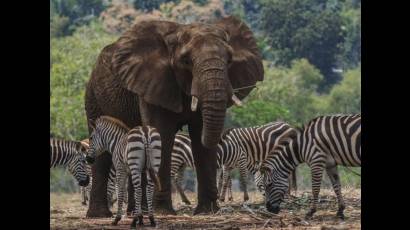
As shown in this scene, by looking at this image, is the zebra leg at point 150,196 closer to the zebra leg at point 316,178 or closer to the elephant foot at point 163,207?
the elephant foot at point 163,207

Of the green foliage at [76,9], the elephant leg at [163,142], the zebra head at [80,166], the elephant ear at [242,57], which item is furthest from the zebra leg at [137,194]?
the green foliage at [76,9]

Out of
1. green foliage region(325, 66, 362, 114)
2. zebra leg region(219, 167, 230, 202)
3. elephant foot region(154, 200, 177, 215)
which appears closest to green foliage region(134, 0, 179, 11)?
green foliage region(325, 66, 362, 114)

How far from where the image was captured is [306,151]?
14.1 m

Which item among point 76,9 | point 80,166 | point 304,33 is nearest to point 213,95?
point 80,166

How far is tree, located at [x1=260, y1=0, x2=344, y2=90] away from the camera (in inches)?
3241

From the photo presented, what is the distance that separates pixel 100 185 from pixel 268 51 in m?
66.4

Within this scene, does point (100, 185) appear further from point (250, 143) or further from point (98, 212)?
point (250, 143)

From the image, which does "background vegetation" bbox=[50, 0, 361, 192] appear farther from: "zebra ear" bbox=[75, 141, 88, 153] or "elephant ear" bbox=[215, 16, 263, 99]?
"elephant ear" bbox=[215, 16, 263, 99]

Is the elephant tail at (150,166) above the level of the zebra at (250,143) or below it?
below

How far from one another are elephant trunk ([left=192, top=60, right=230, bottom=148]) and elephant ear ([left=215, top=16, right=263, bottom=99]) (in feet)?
5.40

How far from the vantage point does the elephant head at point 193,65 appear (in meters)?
13.5

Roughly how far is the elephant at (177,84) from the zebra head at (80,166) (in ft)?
6.38
